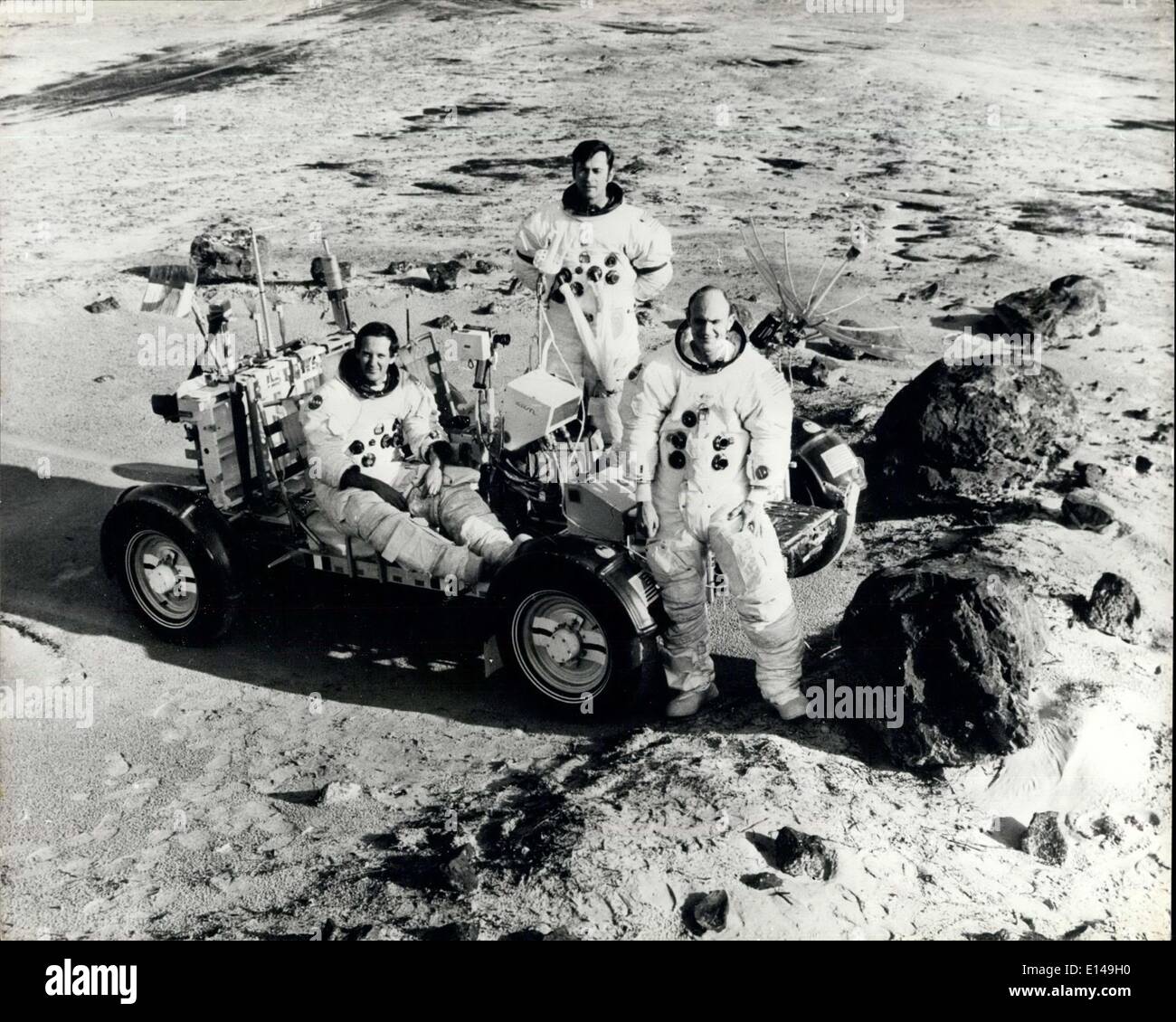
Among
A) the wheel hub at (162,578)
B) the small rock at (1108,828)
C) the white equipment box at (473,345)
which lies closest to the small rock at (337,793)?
the wheel hub at (162,578)

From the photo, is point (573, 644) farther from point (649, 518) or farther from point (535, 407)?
point (535, 407)

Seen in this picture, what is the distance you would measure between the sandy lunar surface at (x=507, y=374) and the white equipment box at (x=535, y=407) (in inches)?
49.5

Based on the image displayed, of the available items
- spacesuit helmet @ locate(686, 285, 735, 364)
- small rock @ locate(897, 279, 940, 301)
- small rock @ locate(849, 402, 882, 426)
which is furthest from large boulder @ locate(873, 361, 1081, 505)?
small rock @ locate(897, 279, 940, 301)

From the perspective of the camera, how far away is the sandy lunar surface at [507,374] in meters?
5.14

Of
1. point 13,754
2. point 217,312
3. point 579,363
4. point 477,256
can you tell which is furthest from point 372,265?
point 13,754

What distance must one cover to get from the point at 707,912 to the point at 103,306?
1033cm

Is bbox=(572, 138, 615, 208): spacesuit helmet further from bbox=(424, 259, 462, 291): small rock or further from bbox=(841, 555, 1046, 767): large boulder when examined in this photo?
bbox=(424, 259, 462, 291): small rock

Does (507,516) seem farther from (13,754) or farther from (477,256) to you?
(477,256)

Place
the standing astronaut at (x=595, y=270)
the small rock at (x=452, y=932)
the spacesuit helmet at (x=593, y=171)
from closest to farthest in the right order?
the small rock at (x=452, y=932), the spacesuit helmet at (x=593, y=171), the standing astronaut at (x=595, y=270)

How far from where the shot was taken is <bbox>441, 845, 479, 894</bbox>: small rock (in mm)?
4824

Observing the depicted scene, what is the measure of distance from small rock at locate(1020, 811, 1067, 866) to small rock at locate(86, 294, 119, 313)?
1045 cm

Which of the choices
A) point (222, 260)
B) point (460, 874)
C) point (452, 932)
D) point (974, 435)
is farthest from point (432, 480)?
point (222, 260)

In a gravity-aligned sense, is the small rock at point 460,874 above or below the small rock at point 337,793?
Result: above

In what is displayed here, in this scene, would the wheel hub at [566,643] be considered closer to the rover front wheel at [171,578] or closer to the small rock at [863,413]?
the rover front wheel at [171,578]
